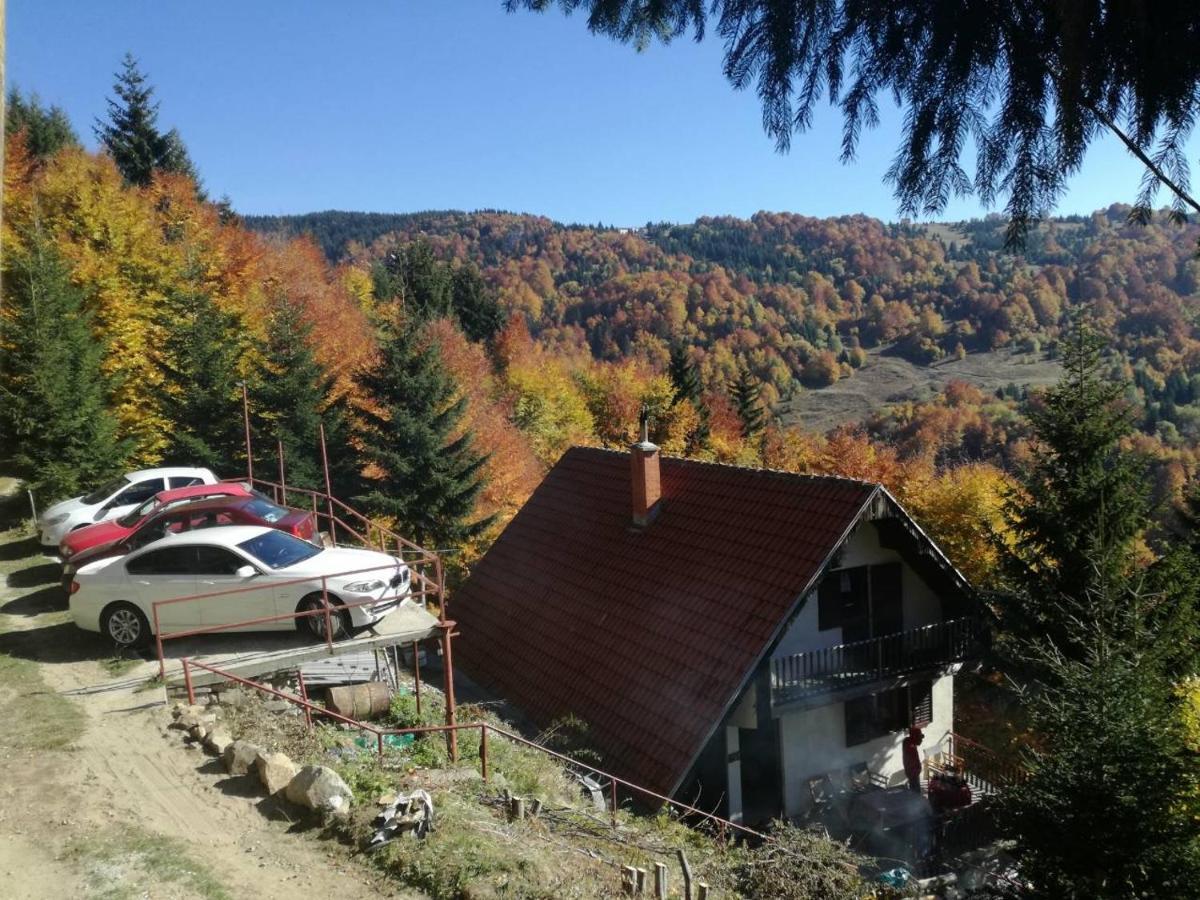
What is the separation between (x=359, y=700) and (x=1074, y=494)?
12.7 metres

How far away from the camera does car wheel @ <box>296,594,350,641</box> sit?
1095cm

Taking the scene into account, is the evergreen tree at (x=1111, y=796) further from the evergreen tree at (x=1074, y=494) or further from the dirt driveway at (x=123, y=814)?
the evergreen tree at (x=1074, y=494)

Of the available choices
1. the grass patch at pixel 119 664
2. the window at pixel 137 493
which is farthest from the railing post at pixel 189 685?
the window at pixel 137 493

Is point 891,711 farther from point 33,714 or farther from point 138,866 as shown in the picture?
point 33,714

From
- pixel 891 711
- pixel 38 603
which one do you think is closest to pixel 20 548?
pixel 38 603

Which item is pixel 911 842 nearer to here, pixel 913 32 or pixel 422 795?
pixel 422 795

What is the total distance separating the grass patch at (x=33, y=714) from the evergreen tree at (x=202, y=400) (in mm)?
15290

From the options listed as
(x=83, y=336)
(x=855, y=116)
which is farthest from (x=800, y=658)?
(x=83, y=336)

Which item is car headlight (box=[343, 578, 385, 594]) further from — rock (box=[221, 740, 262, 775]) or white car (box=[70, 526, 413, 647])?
rock (box=[221, 740, 262, 775])

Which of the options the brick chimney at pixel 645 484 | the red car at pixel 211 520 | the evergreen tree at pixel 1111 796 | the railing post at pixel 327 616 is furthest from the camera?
the brick chimney at pixel 645 484

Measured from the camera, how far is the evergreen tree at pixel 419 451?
25.6 meters

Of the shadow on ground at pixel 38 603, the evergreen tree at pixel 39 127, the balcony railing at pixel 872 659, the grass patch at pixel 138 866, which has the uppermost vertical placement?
the evergreen tree at pixel 39 127

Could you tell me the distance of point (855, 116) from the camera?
414 cm

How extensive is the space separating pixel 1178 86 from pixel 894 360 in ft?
500
